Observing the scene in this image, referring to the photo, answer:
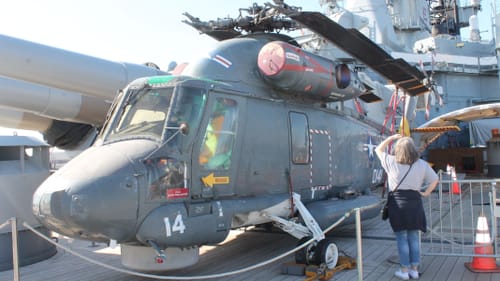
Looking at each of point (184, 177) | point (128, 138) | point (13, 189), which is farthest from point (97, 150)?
point (13, 189)

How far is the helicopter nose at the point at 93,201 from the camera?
427 cm

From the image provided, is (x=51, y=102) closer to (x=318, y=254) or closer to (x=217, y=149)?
(x=217, y=149)

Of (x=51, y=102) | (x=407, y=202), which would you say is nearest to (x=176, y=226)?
(x=407, y=202)

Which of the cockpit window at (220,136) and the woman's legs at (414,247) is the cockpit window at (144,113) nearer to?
the cockpit window at (220,136)

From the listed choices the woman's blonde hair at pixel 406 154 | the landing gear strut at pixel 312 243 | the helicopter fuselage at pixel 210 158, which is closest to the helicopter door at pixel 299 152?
the helicopter fuselage at pixel 210 158

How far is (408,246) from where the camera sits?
5445 mm

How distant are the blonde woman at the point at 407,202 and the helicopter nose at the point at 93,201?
301 centimetres

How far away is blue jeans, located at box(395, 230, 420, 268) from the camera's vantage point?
17.7 feet

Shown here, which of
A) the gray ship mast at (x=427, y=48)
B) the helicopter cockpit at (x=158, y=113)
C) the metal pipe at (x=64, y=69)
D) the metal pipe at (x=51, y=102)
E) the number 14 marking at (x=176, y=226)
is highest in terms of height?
the gray ship mast at (x=427, y=48)

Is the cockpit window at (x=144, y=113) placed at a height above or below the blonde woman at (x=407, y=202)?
above

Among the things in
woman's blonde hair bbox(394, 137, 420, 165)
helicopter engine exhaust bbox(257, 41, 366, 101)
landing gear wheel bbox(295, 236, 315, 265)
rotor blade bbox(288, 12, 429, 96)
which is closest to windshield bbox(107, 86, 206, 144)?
helicopter engine exhaust bbox(257, 41, 366, 101)

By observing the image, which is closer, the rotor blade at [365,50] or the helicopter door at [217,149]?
the helicopter door at [217,149]

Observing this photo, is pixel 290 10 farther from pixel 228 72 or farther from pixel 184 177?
pixel 184 177

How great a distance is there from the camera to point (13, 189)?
6.82 metres
